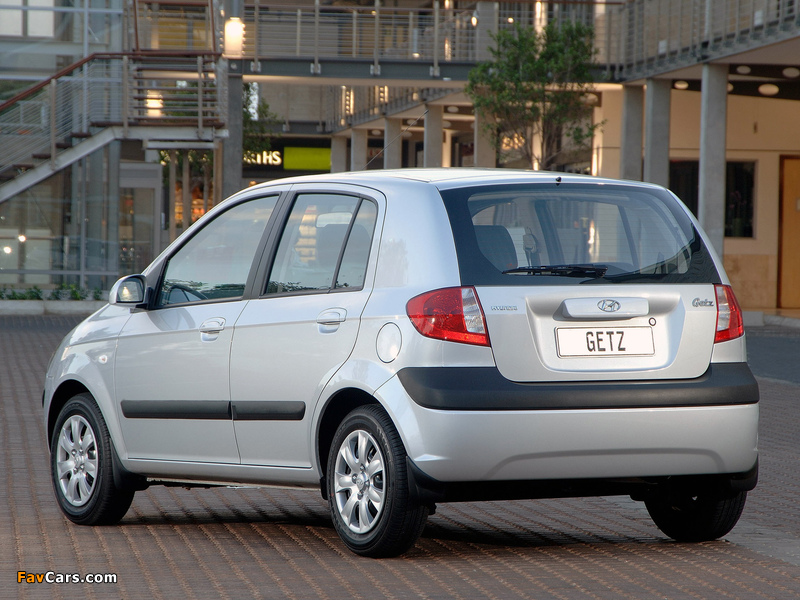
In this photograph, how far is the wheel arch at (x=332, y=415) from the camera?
5.81m

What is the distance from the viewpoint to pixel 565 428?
5.50 meters

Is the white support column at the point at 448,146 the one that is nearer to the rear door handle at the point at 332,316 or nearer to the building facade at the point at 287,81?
the building facade at the point at 287,81

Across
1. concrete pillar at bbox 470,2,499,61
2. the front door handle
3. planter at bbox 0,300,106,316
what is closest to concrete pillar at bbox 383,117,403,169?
concrete pillar at bbox 470,2,499,61

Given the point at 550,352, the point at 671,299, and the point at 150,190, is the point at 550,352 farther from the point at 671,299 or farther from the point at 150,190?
the point at 150,190

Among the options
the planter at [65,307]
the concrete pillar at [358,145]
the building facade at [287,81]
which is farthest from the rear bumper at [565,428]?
the concrete pillar at [358,145]

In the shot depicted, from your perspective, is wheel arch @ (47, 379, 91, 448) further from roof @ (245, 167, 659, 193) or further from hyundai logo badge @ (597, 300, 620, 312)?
hyundai logo badge @ (597, 300, 620, 312)

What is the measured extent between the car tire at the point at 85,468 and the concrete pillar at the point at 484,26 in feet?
81.7

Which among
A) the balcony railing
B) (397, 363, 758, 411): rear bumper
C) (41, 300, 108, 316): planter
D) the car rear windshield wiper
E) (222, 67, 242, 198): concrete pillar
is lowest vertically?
(41, 300, 108, 316): planter

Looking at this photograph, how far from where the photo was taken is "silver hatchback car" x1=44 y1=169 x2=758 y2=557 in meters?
5.48

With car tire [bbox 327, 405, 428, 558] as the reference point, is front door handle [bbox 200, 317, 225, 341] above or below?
above

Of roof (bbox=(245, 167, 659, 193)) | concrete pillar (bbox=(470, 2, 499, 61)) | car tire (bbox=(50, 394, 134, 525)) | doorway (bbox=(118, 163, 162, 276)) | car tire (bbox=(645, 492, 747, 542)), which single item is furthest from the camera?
concrete pillar (bbox=(470, 2, 499, 61))

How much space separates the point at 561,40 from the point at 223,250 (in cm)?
2219

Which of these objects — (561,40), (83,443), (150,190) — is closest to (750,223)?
(561,40)

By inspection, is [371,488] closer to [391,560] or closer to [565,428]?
[391,560]
